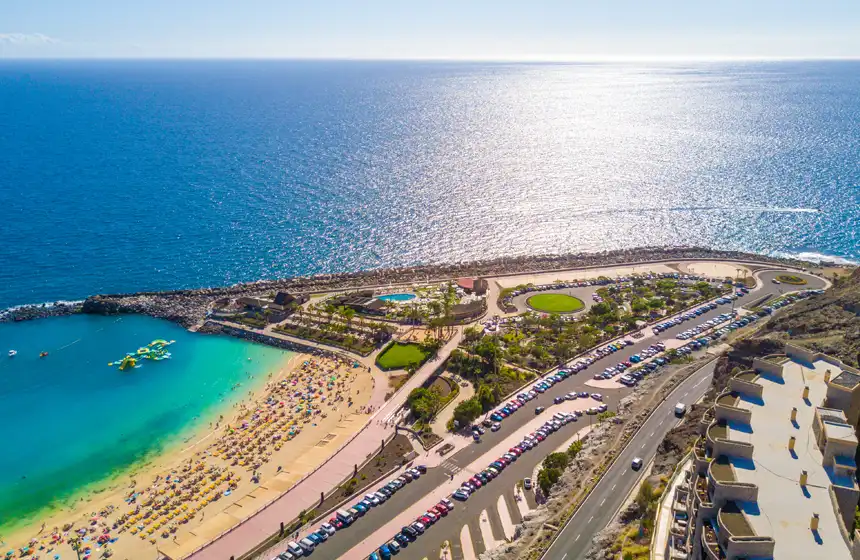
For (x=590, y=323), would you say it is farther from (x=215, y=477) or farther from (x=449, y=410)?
(x=215, y=477)

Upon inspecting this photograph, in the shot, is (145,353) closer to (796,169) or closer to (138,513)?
(138,513)

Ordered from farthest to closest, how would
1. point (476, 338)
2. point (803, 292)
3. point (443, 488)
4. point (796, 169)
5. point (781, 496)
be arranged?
point (796, 169) → point (803, 292) → point (476, 338) → point (443, 488) → point (781, 496)

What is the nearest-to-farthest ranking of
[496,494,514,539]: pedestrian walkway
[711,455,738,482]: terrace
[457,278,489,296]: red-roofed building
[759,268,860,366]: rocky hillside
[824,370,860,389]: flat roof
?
[711,455,738,482]: terrace → [824,370,860,389]: flat roof → [496,494,514,539]: pedestrian walkway → [759,268,860,366]: rocky hillside → [457,278,489,296]: red-roofed building

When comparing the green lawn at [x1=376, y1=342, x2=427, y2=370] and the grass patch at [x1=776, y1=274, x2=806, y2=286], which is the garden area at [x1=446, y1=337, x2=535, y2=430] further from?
the grass patch at [x1=776, y1=274, x2=806, y2=286]

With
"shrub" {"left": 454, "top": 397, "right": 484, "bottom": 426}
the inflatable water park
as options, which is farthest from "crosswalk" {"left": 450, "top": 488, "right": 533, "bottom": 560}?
the inflatable water park

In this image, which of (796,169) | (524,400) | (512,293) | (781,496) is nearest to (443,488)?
(524,400)

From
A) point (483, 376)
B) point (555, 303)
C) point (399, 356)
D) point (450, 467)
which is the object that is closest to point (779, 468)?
point (450, 467)

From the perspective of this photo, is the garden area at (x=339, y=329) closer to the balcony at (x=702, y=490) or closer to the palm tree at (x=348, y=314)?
the palm tree at (x=348, y=314)
